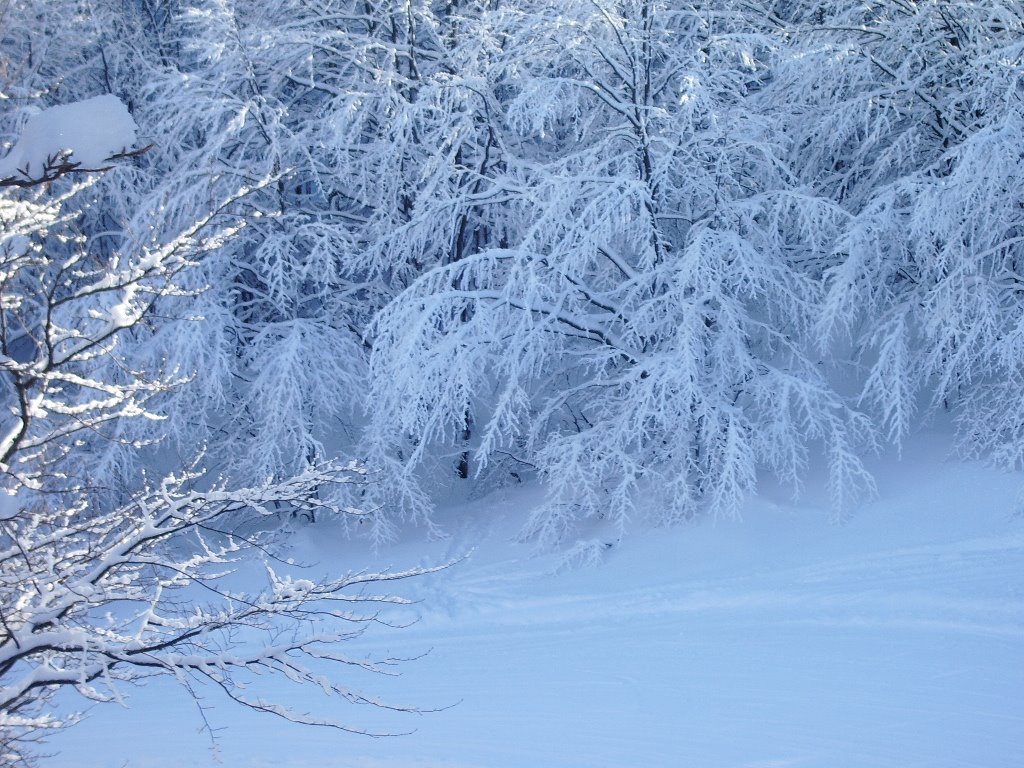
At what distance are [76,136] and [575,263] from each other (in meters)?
6.63

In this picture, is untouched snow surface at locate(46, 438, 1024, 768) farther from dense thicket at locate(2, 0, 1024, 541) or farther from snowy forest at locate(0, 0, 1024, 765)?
dense thicket at locate(2, 0, 1024, 541)

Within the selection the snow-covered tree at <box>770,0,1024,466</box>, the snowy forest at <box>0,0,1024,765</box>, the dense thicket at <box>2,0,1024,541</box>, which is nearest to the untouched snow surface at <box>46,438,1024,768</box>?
the snowy forest at <box>0,0,1024,765</box>

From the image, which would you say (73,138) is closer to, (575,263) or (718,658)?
(718,658)

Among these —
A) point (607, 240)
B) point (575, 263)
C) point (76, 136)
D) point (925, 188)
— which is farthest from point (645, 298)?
point (76, 136)

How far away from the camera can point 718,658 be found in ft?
23.7

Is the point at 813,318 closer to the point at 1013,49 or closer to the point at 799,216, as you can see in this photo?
the point at 799,216

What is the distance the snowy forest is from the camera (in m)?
9.12

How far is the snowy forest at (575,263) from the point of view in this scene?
359 inches

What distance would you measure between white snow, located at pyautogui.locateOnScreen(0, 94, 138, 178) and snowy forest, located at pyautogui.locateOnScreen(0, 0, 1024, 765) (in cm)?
495

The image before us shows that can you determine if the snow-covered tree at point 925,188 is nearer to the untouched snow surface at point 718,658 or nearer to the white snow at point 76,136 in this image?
the untouched snow surface at point 718,658

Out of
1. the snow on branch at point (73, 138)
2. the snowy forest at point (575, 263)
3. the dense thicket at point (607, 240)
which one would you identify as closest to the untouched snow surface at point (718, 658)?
the snowy forest at point (575, 263)

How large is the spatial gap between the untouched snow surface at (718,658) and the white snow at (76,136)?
4.08m

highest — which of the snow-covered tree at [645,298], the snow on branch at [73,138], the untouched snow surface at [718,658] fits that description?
the snow on branch at [73,138]

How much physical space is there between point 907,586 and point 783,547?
136cm
